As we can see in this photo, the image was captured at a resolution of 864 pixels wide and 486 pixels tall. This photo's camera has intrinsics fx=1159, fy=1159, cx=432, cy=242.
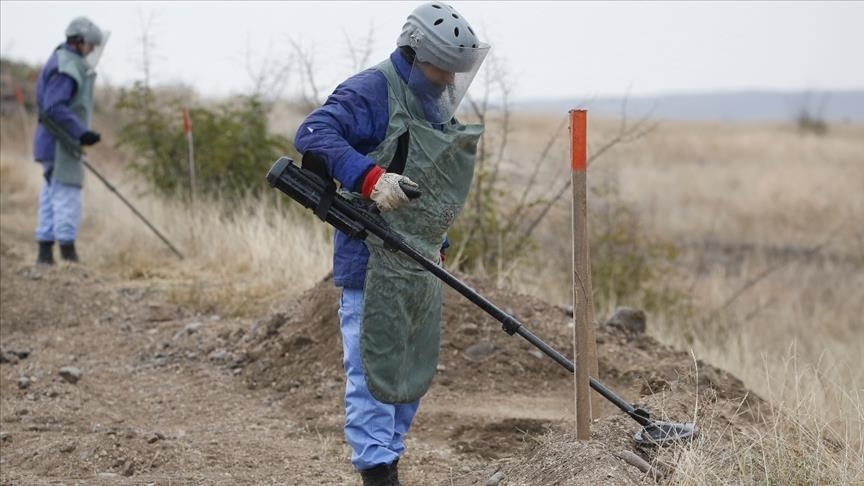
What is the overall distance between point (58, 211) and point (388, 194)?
21.8ft

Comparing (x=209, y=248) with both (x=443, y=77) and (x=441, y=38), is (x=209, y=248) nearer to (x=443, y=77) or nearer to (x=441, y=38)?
(x=443, y=77)

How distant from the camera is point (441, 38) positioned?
432 centimetres

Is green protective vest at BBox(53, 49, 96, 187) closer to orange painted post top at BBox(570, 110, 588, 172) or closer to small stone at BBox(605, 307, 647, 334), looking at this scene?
small stone at BBox(605, 307, 647, 334)

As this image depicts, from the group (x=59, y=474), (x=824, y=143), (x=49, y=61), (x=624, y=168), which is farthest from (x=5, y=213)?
(x=824, y=143)

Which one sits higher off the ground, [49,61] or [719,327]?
[49,61]

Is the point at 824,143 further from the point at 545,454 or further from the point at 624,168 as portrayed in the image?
the point at 545,454

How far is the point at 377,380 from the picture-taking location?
14.2 ft

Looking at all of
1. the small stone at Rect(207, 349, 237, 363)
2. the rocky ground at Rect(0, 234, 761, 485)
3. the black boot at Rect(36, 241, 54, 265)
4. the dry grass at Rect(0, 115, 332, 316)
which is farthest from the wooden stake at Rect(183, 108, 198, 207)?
the small stone at Rect(207, 349, 237, 363)

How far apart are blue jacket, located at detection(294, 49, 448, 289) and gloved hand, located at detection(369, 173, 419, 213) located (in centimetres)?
8

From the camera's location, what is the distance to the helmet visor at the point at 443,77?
14.3 ft

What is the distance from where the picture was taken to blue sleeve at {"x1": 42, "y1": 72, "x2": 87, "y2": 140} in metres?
9.60

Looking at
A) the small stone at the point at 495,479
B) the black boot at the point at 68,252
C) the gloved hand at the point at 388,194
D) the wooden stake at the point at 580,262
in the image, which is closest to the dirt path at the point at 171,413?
the small stone at the point at 495,479

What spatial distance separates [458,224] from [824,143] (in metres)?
28.1

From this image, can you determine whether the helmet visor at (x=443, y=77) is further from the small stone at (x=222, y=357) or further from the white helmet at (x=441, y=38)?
the small stone at (x=222, y=357)
